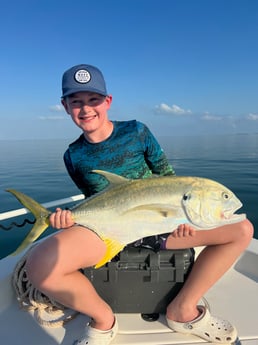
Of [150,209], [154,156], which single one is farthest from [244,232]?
[154,156]

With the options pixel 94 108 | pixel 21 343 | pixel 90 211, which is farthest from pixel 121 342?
pixel 94 108

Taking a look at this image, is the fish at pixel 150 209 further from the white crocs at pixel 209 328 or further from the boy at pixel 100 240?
the white crocs at pixel 209 328

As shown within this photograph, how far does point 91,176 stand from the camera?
2363mm

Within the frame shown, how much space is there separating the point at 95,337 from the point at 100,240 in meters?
0.63

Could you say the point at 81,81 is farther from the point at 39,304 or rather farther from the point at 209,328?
the point at 209,328

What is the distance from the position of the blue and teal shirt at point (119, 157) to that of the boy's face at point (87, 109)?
0.18 metres

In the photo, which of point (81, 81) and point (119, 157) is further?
point (119, 157)

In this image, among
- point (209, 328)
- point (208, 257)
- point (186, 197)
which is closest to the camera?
point (186, 197)

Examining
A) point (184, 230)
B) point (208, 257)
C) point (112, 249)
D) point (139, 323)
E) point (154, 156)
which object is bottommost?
point (139, 323)

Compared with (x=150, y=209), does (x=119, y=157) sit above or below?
above

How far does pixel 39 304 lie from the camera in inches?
91.7

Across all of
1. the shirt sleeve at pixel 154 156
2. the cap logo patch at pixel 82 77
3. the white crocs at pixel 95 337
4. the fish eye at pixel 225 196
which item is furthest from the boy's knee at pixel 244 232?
the cap logo patch at pixel 82 77

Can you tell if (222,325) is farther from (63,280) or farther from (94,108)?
(94,108)

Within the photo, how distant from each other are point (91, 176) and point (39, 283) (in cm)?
88
